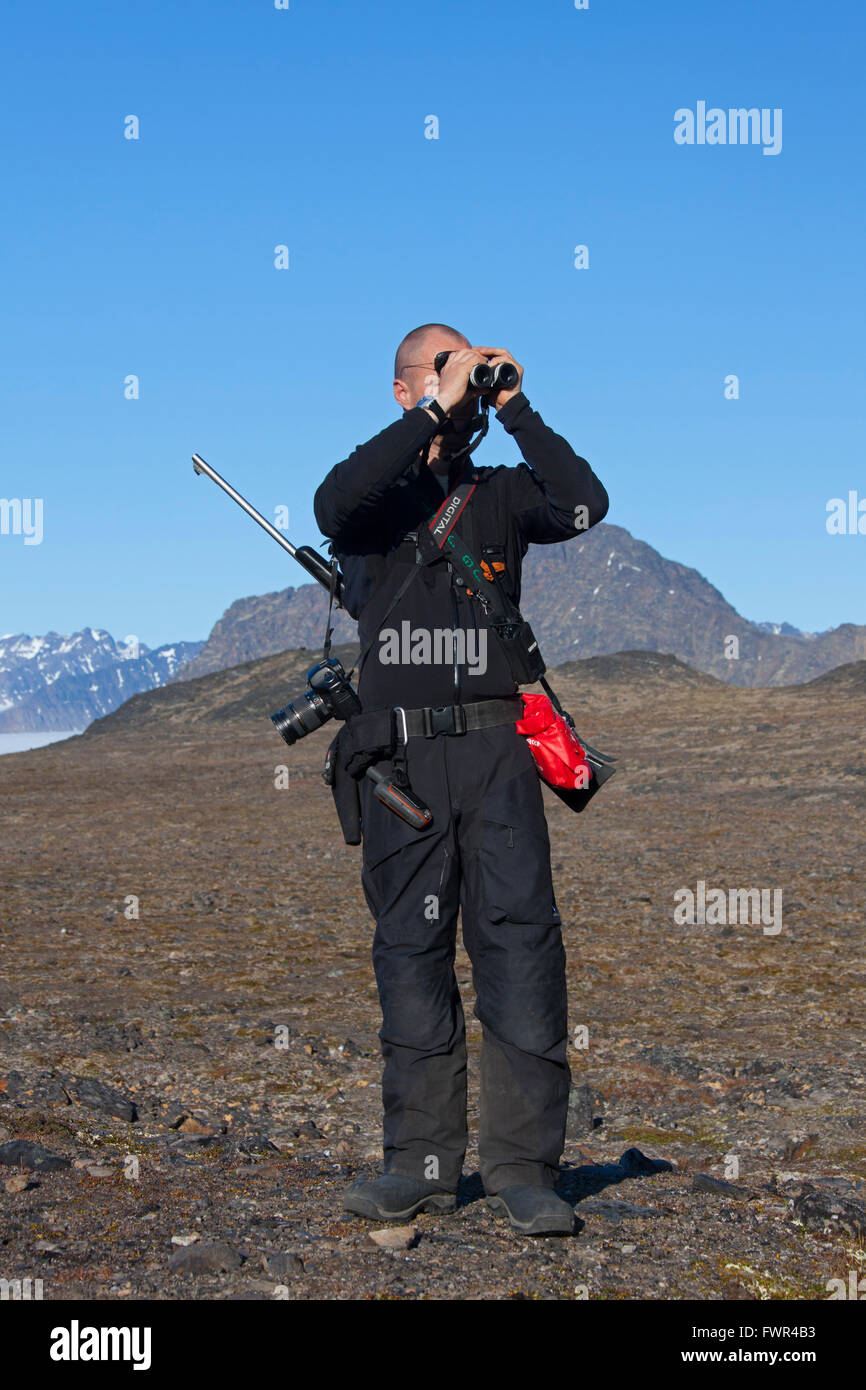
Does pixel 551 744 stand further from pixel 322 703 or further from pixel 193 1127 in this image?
pixel 193 1127

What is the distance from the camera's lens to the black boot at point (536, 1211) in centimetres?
404

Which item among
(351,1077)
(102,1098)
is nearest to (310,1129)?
(351,1077)

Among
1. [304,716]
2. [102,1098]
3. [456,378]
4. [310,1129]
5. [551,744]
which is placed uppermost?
[456,378]

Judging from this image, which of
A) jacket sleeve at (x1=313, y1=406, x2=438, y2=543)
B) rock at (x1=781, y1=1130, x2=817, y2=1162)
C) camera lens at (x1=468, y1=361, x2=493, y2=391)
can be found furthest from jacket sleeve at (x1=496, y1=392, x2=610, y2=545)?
rock at (x1=781, y1=1130, x2=817, y2=1162)

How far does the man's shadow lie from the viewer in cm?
477

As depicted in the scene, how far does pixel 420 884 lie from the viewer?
4484 mm

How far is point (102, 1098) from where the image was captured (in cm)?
608

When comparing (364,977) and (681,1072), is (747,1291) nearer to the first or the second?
(681,1072)

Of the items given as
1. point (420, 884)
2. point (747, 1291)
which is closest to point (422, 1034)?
point (420, 884)

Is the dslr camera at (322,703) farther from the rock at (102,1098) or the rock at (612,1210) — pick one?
the rock at (102,1098)

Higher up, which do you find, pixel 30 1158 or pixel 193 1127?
pixel 30 1158

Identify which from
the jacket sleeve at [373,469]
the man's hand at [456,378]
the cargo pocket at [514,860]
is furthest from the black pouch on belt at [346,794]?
the man's hand at [456,378]

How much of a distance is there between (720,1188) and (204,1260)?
1986mm

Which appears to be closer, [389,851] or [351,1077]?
[389,851]
